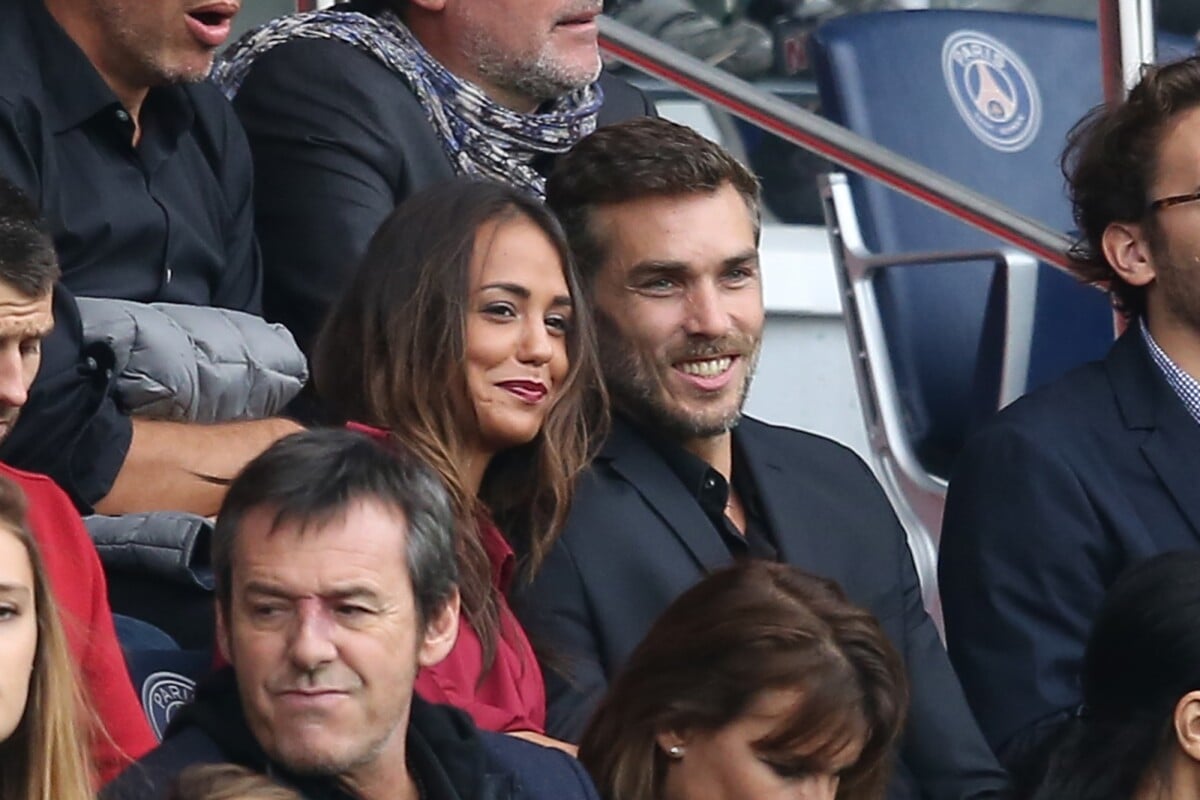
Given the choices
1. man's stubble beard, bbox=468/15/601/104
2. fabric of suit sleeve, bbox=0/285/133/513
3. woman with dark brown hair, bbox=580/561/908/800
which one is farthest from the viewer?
man's stubble beard, bbox=468/15/601/104

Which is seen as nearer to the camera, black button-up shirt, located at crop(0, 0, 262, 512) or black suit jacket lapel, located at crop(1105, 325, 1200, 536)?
black button-up shirt, located at crop(0, 0, 262, 512)

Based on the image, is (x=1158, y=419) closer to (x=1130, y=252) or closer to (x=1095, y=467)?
(x=1095, y=467)

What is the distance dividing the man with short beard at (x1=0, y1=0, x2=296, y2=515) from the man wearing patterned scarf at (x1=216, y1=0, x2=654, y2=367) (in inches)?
3.9

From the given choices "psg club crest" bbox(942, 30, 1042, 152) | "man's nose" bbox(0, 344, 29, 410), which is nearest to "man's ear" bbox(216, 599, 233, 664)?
"man's nose" bbox(0, 344, 29, 410)

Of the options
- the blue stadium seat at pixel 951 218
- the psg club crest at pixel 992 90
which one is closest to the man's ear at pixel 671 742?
the blue stadium seat at pixel 951 218

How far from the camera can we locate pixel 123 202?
3.74 m

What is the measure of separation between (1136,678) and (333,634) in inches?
46.5

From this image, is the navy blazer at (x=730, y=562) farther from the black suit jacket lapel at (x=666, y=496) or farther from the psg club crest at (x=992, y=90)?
the psg club crest at (x=992, y=90)

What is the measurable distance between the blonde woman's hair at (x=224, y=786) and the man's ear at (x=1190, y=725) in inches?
51.5

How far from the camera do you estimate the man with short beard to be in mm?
3479

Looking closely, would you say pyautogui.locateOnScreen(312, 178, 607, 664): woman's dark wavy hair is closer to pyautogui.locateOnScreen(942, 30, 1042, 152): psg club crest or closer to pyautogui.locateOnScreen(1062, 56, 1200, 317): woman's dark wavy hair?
pyautogui.locateOnScreen(1062, 56, 1200, 317): woman's dark wavy hair

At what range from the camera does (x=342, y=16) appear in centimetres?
433

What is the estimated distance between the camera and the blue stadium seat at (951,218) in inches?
198

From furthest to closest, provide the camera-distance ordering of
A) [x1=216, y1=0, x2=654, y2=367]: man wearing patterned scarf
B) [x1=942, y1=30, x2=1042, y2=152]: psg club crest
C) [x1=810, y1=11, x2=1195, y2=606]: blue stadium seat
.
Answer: [x1=942, y1=30, x2=1042, y2=152]: psg club crest, [x1=810, y1=11, x2=1195, y2=606]: blue stadium seat, [x1=216, y1=0, x2=654, y2=367]: man wearing patterned scarf
